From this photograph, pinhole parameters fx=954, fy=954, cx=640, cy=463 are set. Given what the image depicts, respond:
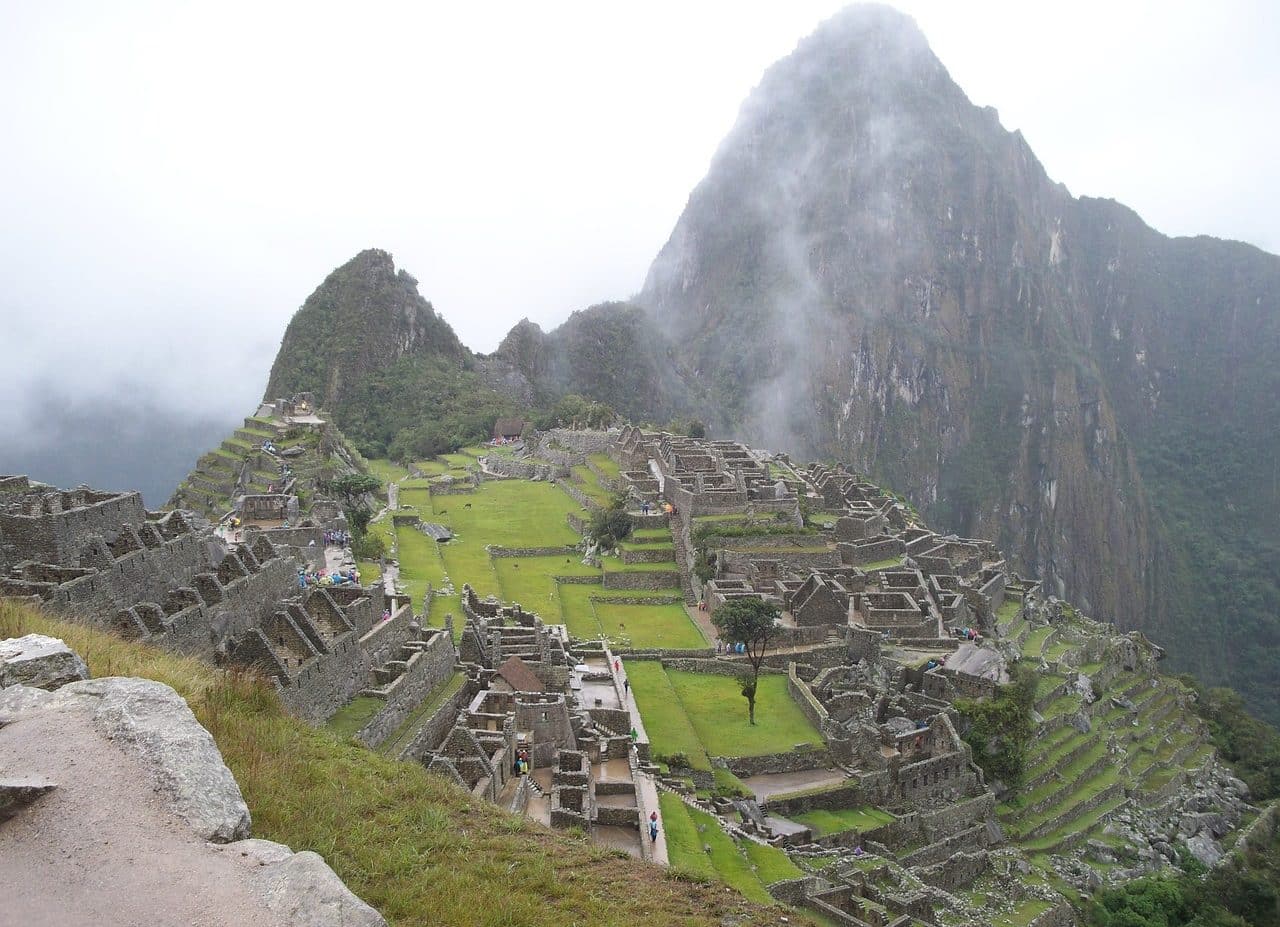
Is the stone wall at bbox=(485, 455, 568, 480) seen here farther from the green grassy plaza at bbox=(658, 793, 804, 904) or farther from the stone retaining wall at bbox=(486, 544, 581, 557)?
the green grassy plaza at bbox=(658, 793, 804, 904)

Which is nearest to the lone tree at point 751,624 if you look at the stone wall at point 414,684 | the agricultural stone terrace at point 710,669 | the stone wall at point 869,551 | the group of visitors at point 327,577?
the agricultural stone terrace at point 710,669

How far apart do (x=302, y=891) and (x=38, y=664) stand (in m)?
3.06

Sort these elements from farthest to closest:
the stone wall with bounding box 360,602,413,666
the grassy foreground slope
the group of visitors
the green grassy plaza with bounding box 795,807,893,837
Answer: the green grassy plaza with bounding box 795,807,893,837, the group of visitors, the stone wall with bounding box 360,602,413,666, the grassy foreground slope

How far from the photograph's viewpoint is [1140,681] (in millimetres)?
39594

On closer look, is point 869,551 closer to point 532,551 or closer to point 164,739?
point 532,551

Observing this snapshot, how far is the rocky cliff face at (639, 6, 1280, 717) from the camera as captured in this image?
5886 inches

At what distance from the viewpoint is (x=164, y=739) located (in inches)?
238

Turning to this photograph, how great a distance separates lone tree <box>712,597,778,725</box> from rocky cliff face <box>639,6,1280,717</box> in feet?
338

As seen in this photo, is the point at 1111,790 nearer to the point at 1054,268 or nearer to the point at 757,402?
the point at 757,402

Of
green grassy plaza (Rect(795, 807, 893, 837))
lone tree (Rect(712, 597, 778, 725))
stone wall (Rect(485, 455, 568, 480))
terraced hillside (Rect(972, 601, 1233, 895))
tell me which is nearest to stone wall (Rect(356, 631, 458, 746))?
green grassy plaza (Rect(795, 807, 893, 837))

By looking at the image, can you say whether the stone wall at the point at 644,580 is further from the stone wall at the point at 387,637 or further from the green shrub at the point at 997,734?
the stone wall at the point at 387,637

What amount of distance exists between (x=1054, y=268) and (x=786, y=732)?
623ft

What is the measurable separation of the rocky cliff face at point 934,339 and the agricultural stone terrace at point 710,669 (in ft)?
305

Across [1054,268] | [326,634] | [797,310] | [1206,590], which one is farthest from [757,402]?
[326,634]
